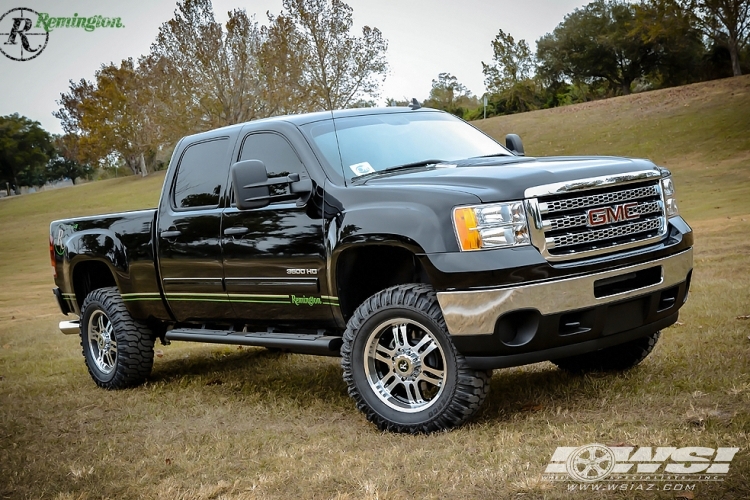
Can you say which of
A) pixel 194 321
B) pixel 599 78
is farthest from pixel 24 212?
pixel 194 321

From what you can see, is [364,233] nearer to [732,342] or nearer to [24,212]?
[732,342]

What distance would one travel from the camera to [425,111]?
273 inches

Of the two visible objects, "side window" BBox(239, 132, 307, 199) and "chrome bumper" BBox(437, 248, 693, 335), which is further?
"side window" BBox(239, 132, 307, 199)

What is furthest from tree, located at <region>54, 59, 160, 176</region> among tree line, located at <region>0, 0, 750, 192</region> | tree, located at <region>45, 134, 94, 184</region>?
tree, located at <region>45, 134, 94, 184</region>

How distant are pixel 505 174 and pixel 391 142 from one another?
1363 millimetres

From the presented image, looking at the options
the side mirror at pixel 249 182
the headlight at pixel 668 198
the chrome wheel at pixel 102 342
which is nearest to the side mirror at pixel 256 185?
the side mirror at pixel 249 182

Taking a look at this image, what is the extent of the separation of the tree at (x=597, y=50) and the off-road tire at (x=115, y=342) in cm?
4991

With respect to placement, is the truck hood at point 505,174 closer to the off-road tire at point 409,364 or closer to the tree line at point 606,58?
the off-road tire at point 409,364

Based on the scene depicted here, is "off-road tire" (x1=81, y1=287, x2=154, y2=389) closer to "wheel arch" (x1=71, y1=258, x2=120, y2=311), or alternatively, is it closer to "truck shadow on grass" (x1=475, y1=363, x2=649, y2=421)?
"wheel arch" (x1=71, y1=258, x2=120, y2=311)

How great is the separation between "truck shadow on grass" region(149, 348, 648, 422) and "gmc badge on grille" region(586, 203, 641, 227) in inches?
46.3

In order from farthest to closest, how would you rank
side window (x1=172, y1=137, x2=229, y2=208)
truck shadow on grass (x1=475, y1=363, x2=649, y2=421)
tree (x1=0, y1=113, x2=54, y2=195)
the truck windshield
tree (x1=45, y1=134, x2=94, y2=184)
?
tree (x1=45, y1=134, x2=94, y2=184), tree (x1=0, y1=113, x2=54, y2=195), side window (x1=172, y1=137, x2=229, y2=208), the truck windshield, truck shadow on grass (x1=475, y1=363, x2=649, y2=421)

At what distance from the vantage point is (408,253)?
18.8 feet

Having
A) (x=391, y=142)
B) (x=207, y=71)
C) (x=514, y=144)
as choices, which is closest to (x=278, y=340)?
(x=391, y=142)

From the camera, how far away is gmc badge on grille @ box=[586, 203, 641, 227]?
5.10 metres
